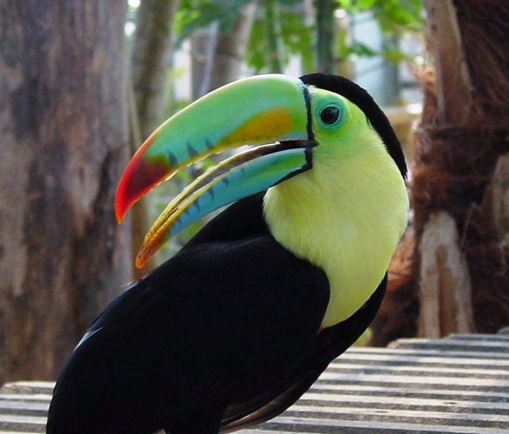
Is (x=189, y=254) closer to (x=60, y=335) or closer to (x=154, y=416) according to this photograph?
(x=154, y=416)

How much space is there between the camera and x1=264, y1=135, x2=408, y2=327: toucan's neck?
10.8 feet

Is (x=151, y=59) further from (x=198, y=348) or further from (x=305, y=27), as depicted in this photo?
(x=198, y=348)

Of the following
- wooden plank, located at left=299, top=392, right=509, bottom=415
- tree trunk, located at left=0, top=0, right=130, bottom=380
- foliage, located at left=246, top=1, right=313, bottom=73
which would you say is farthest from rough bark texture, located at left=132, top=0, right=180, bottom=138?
wooden plank, located at left=299, top=392, right=509, bottom=415

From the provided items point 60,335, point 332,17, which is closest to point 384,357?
point 60,335

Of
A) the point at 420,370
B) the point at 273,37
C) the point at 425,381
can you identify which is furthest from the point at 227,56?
the point at 425,381

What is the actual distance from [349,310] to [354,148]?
0.42 m

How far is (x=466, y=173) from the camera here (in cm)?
625

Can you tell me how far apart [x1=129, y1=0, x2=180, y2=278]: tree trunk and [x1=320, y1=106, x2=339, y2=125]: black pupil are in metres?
4.34

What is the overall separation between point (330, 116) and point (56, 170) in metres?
2.67

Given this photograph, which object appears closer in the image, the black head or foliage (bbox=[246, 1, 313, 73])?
the black head

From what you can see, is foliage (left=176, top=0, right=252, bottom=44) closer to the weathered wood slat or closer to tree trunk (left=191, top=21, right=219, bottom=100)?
tree trunk (left=191, top=21, right=219, bottom=100)

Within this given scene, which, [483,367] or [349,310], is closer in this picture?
[349,310]

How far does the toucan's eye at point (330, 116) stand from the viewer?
3377 mm

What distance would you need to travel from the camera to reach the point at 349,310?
3.42 m
